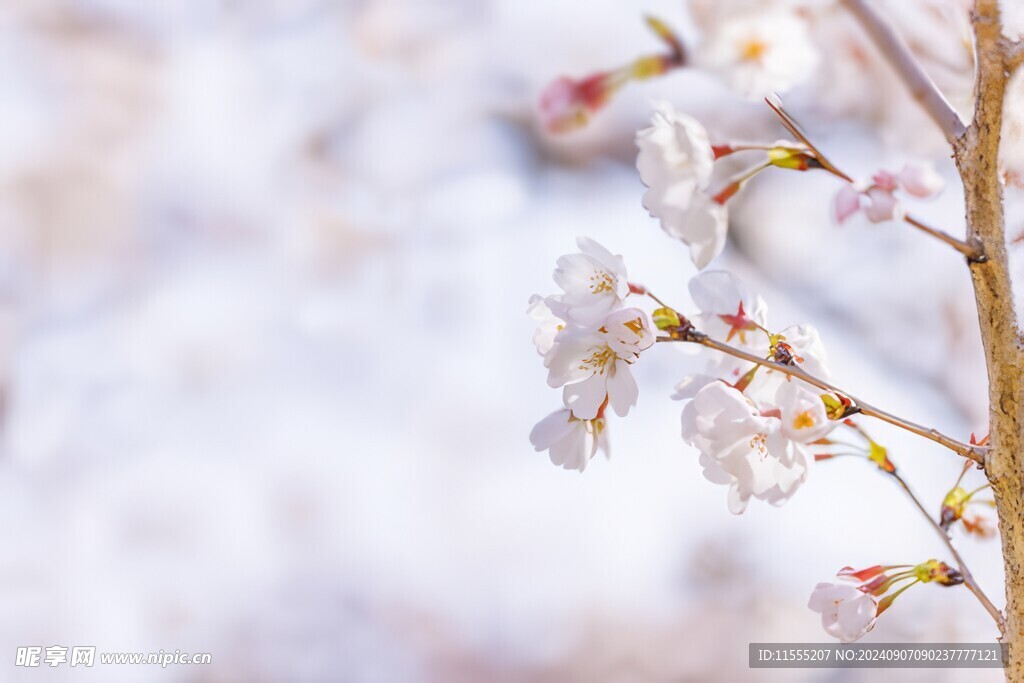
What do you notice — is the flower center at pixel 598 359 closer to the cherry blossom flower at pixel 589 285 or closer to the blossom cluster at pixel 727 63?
the cherry blossom flower at pixel 589 285

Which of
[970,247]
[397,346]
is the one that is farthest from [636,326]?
[397,346]

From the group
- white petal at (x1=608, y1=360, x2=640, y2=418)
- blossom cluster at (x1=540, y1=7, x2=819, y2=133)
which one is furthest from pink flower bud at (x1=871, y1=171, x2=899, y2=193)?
white petal at (x1=608, y1=360, x2=640, y2=418)

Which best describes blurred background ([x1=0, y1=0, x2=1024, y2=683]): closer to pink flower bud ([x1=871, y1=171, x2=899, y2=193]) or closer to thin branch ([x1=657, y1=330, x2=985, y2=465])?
pink flower bud ([x1=871, y1=171, x2=899, y2=193])

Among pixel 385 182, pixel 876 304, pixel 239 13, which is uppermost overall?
pixel 239 13

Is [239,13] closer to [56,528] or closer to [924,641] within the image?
[56,528]

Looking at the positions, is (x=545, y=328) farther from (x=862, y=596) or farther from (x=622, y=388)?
(x=862, y=596)

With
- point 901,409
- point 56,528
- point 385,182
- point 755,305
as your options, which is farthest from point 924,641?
point 56,528
